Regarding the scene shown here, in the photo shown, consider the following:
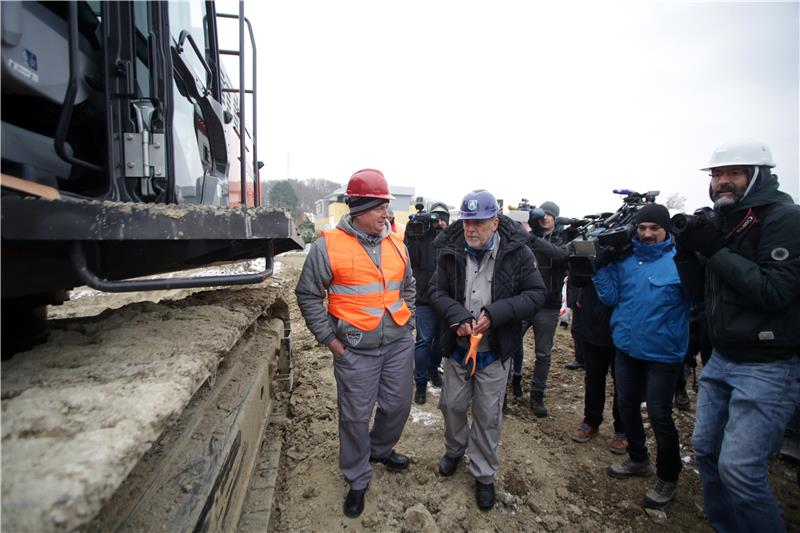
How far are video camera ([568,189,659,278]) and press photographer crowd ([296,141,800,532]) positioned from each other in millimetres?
16

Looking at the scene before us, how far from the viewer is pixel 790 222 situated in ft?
6.73

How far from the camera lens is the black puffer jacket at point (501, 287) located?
273cm

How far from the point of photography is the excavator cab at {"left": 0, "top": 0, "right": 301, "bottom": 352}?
130 cm

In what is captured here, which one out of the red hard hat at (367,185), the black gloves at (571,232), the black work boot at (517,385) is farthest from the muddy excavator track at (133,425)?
the black gloves at (571,232)

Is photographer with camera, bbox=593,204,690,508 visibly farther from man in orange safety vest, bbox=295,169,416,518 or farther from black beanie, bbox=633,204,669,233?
man in orange safety vest, bbox=295,169,416,518

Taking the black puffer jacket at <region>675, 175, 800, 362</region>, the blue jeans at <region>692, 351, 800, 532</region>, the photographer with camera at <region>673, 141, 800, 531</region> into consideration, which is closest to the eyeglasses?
the photographer with camera at <region>673, 141, 800, 531</region>

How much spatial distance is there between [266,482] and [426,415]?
71.7 inches

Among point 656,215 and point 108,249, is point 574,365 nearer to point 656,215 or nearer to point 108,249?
point 656,215

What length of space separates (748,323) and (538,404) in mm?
2454

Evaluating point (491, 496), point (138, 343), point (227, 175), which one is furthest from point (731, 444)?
point (227, 175)

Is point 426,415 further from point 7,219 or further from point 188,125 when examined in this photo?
point 7,219

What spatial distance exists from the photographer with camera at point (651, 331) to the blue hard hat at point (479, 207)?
3.56 ft

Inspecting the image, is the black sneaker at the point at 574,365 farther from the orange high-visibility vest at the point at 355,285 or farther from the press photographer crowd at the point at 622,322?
the orange high-visibility vest at the point at 355,285

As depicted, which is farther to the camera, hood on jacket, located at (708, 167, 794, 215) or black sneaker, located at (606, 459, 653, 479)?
black sneaker, located at (606, 459, 653, 479)
